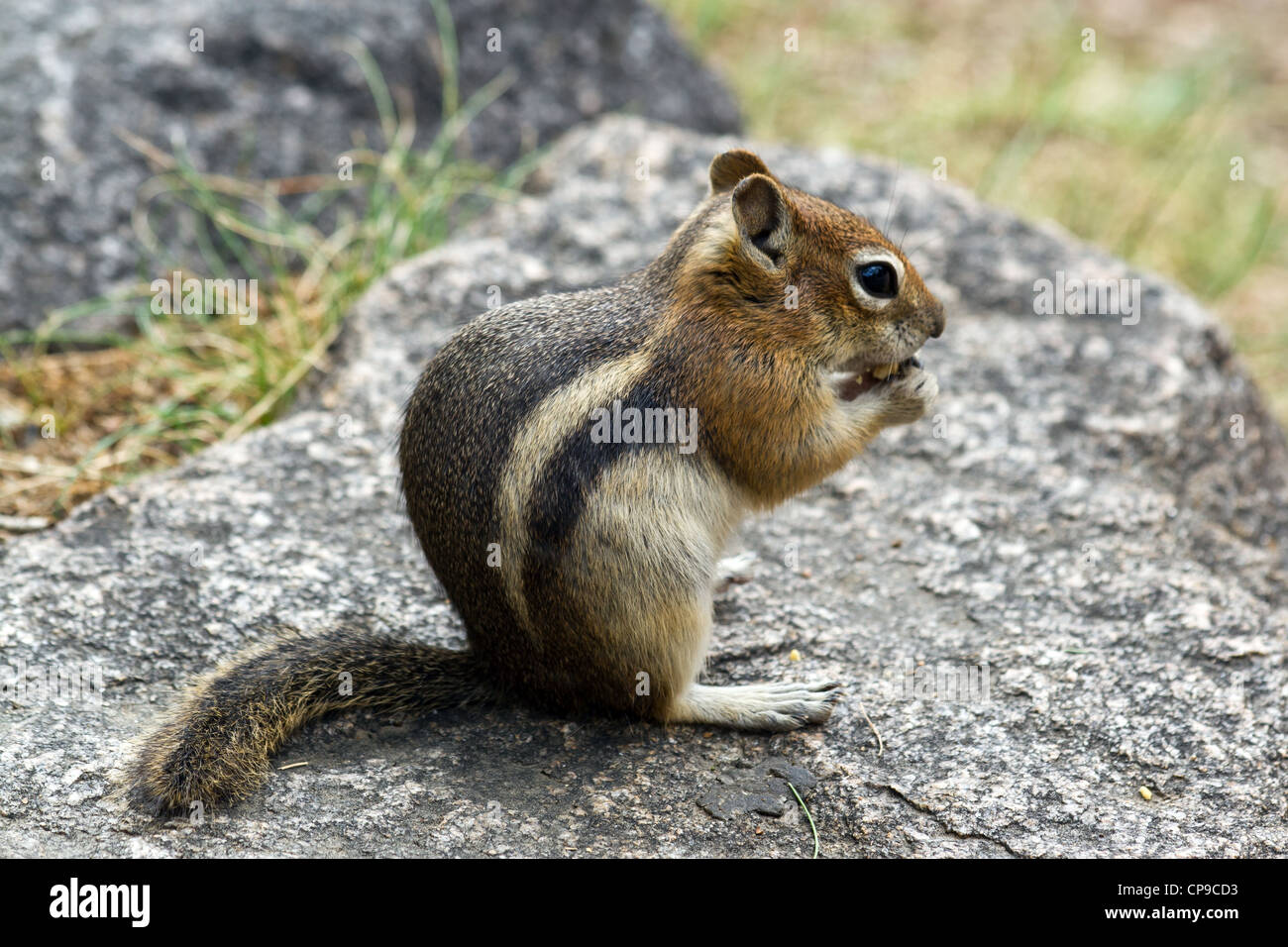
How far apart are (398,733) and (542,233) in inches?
105

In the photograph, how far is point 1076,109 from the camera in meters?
8.82

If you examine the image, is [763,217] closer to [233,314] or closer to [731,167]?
[731,167]

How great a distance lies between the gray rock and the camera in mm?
5512

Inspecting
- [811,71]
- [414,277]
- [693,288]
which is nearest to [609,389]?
[693,288]

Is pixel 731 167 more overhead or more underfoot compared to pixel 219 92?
more underfoot

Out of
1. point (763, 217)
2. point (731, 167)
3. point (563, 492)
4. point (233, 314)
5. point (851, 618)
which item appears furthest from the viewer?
point (233, 314)

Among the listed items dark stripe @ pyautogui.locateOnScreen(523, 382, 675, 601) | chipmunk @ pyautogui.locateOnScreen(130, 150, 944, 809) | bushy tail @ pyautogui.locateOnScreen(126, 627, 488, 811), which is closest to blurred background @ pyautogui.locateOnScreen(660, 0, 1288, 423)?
chipmunk @ pyautogui.locateOnScreen(130, 150, 944, 809)

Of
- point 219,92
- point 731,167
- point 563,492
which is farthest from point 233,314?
point 563,492

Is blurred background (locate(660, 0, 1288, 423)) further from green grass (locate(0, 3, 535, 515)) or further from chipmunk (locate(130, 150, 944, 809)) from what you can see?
chipmunk (locate(130, 150, 944, 809))

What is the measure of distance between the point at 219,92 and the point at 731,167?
3.33m

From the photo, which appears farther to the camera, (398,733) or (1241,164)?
(1241,164)

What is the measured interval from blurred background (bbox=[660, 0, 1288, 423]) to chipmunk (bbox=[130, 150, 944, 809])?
431 cm
